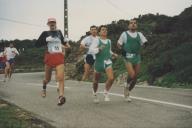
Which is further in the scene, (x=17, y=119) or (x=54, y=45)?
(x=54, y=45)

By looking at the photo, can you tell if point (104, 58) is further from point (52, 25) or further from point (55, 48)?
point (52, 25)

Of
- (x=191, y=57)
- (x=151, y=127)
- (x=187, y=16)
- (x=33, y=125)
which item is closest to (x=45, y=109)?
(x=33, y=125)

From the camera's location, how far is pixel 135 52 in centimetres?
1516

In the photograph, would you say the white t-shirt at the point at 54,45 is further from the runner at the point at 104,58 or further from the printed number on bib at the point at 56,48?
the runner at the point at 104,58

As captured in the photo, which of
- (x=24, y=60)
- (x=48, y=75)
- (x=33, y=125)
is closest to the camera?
(x=33, y=125)

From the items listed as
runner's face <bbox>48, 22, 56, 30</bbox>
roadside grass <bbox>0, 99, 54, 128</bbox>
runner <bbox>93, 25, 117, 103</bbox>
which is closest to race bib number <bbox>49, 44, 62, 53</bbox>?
runner's face <bbox>48, 22, 56, 30</bbox>

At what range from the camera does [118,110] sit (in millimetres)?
13117

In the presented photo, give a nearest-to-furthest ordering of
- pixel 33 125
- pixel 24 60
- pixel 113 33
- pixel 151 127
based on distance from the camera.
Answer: pixel 151 127 < pixel 33 125 < pixel 113 33 < pixel 24 60

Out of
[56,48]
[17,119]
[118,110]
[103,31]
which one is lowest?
[17,119]

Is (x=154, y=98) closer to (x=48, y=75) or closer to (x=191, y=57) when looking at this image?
(x=48, y=75)

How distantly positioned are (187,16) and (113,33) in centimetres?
929

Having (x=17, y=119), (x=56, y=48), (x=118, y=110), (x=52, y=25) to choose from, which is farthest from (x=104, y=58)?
(x=17, y=119)

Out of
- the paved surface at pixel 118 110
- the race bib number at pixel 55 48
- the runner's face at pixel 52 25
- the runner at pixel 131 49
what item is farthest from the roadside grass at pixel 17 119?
the runner at pixel 131 49

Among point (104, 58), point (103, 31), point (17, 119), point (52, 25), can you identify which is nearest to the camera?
point (17, 119)
